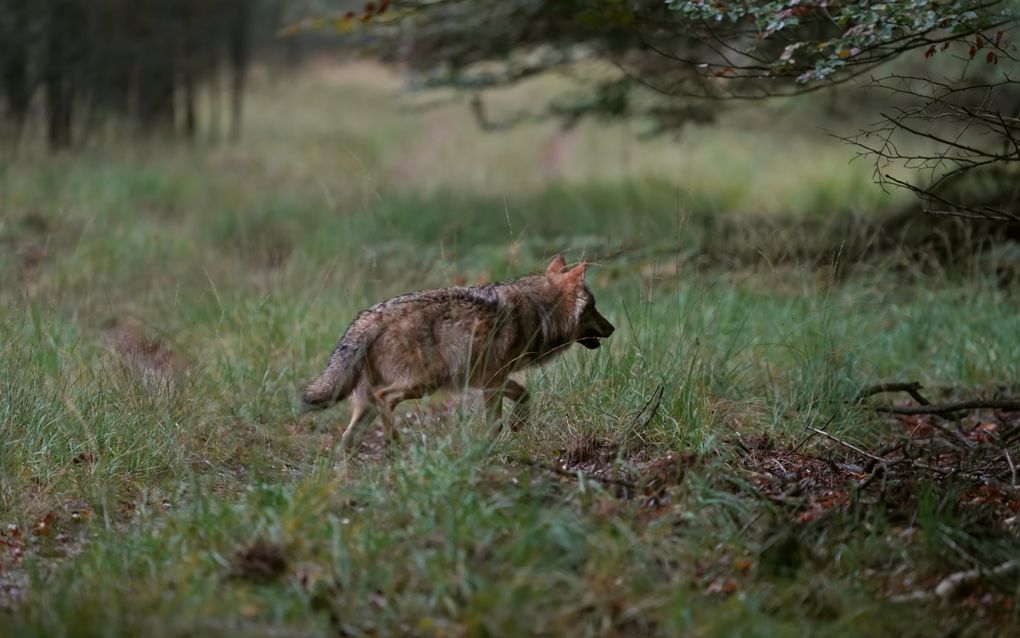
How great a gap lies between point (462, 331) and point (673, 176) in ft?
48.4

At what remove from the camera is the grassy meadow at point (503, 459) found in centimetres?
484

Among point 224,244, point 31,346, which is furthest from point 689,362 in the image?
point 224,244

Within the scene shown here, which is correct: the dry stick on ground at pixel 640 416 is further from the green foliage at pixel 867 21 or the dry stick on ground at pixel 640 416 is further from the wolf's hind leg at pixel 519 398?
the green foliage at pixel 867 21

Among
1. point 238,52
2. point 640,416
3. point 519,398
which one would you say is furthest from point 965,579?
point 238,52

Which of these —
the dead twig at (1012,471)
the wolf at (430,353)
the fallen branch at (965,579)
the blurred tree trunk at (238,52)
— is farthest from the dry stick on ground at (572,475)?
the blurred tree trunk at (238,52)

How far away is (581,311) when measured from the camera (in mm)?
7711

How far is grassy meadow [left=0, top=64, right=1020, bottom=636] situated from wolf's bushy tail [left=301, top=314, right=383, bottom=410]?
1.19 feet

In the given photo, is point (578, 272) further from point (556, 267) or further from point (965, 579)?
point (965, 579)

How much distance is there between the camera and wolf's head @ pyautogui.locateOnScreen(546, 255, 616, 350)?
304 inches

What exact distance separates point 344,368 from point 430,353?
1.75 ft

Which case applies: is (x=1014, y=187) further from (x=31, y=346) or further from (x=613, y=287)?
(x=31, y=346)

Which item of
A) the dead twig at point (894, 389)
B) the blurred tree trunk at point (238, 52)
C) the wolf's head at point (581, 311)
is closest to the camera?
the dead twig at point (894, 389)

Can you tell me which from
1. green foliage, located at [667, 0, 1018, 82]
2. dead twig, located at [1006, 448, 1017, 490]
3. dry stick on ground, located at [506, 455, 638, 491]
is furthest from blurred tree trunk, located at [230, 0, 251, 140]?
dead twig, located at [1006, 448, 1017, 490]

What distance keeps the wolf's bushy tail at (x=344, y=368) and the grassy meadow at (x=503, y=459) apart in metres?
0.36
